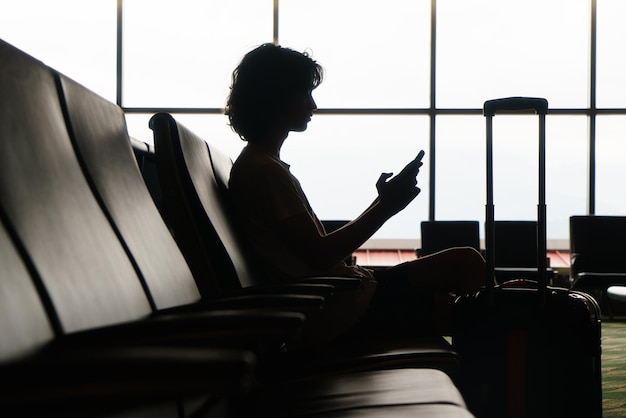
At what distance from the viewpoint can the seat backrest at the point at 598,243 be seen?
16.7 feet

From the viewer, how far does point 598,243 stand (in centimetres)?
512

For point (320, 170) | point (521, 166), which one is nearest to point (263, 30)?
point (320, 170)

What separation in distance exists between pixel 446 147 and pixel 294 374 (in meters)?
4.73

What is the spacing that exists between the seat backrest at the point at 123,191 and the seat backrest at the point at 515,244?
14.3ft

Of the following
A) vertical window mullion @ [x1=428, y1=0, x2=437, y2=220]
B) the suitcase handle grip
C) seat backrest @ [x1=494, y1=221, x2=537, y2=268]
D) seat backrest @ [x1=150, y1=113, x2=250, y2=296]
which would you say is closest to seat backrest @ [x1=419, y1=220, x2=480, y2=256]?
seat backrest @ [x1=494, y1=221, x2=537, y2=268]

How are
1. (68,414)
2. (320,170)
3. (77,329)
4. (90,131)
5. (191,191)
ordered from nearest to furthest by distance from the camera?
(68,414), (77,329), (90,131), (191,191), (320,170)

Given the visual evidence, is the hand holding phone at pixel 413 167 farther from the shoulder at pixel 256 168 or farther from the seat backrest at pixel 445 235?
the seat backrest at pixel 445 235

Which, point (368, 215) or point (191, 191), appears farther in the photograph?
point (368, 215)

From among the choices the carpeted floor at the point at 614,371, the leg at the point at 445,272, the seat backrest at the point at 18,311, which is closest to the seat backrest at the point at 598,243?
the carpeted floor at the point at 614,371

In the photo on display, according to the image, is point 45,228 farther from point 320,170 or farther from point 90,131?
point 320,170

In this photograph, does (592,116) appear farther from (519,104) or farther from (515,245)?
(519,104)

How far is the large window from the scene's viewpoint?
5.54 meters

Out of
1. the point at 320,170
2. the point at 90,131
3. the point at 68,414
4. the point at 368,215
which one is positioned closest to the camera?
the point at 68,414

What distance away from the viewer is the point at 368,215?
159 centimetres
